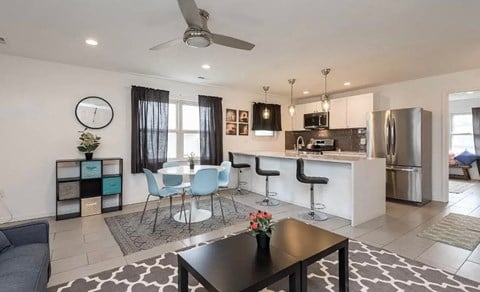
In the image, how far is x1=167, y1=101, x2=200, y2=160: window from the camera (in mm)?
5308

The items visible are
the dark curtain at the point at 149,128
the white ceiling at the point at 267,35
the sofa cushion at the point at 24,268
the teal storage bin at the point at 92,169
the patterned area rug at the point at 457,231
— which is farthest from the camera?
the dark curtain at the point at 149,128

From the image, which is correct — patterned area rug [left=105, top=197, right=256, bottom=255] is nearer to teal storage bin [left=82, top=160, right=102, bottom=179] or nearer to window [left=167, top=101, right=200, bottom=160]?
teal storage bin [left=82, top=160, right=102, bottom=179]

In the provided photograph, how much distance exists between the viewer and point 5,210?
373 cm

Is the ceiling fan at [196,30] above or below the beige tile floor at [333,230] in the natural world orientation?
above

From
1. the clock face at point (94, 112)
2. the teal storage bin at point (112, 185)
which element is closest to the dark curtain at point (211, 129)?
the teal storage bin at point (112, 185)

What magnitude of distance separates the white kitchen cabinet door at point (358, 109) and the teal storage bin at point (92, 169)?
549 centimetres

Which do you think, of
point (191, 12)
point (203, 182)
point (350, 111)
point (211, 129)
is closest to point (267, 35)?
point (191, 12)

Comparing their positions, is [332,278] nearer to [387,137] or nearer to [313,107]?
[387,137]

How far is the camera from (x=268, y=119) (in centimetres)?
680

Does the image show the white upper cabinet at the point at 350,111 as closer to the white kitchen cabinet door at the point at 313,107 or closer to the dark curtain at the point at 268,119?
the white kitchen cabinet door at the point at 313,107

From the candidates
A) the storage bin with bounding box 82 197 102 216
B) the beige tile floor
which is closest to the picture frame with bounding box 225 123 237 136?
the beige tile floor

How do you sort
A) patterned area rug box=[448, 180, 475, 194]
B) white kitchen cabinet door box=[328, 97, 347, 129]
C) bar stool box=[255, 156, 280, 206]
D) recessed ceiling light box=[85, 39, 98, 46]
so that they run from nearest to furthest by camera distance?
recessed ceiling light box=[85, 39, 98, 46], bar stool box=[255, 156, 280, 206], patterned area rug box=[448, 180, 475, 194], white kitchen cabinet door box=[328, 97, 347, 129]

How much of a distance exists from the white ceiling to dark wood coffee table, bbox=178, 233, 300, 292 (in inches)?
86.9

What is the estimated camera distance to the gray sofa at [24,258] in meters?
1.41
